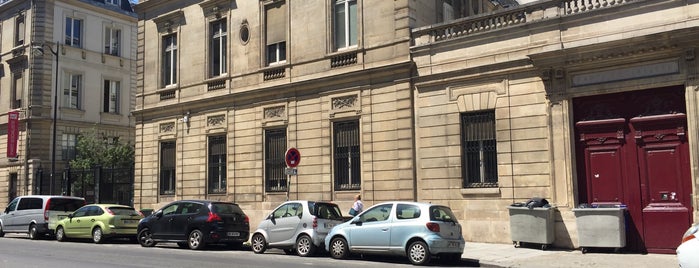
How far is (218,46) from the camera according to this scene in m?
25.1

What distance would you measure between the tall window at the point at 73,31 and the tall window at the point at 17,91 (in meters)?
3.96

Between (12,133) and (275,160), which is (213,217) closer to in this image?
(275,160)

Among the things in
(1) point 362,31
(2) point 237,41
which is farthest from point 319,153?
(2) point 237,41

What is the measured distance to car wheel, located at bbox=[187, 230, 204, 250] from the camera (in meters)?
16.7

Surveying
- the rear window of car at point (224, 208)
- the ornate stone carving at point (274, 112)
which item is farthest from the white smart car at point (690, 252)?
the ornate stone carving at point (274, 112)

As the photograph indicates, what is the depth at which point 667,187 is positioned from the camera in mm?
14547

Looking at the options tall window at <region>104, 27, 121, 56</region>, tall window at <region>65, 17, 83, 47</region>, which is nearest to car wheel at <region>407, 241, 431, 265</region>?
tall window at <region>65, 17, 83, 47</region>

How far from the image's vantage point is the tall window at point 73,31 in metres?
41.5

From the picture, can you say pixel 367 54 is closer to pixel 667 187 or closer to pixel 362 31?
pixel 362 31

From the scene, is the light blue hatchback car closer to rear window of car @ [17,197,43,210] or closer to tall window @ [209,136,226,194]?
tall window @ [209,136,226,194]

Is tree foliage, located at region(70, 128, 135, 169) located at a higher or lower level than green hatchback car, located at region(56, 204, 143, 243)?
higher

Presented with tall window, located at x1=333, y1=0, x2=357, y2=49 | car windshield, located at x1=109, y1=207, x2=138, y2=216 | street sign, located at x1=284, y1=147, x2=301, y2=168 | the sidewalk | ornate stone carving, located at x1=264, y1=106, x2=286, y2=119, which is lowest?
the sidewalk

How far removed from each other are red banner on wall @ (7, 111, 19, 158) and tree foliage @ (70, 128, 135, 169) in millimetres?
3785

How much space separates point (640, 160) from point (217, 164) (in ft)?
52.3
